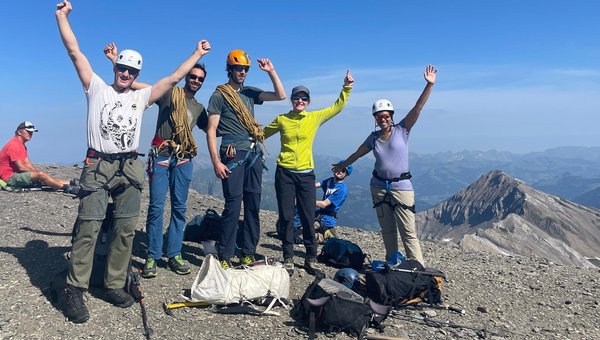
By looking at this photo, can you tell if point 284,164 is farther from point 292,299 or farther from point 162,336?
point 162,336

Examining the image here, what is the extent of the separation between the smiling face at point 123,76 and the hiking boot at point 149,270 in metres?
3.61

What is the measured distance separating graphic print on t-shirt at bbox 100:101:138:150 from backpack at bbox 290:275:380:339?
4.11 metres

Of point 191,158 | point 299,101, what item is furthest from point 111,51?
point 299,101

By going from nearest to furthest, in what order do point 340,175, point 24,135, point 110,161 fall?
point 110,161 < point 340,175 < point 24,135

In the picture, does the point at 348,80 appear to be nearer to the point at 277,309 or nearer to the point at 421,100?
the point at 421,100

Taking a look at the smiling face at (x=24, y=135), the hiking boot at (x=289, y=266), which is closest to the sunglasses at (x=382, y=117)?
the hiking boot at (x=289, y=266)

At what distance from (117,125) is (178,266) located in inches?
136

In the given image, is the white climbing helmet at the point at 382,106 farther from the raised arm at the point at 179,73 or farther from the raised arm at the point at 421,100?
the raised arm at the point at 179,73

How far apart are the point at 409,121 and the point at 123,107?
570 cm

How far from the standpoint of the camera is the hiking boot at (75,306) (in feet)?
21.2

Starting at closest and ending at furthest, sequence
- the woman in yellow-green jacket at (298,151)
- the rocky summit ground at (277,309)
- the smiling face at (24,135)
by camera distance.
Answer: the rocky summit ground at (277,309) → the woman in yellow-green jacket at (298,151) → the smiling face at (24,135)

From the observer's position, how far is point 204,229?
10.9 meters

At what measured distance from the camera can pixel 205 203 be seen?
1830 centimetres

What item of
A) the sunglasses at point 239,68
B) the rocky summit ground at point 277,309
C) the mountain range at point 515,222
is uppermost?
the sunglasses at point 239,68
